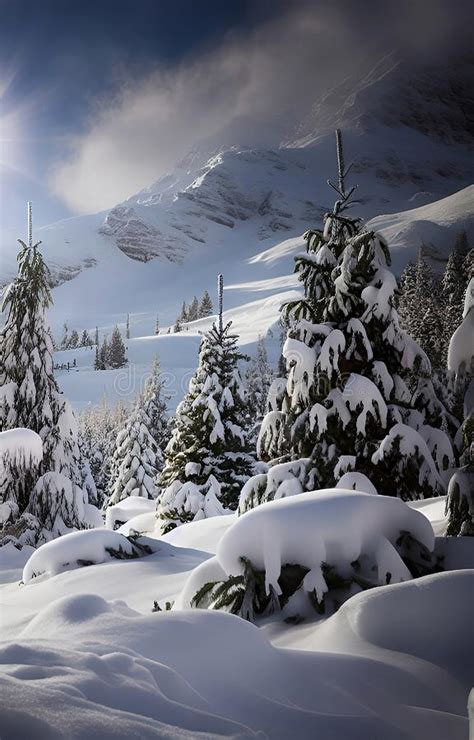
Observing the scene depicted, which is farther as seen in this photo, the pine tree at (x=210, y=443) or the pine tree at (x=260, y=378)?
the pine tree at (x=260, y=378)

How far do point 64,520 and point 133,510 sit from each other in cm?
1040

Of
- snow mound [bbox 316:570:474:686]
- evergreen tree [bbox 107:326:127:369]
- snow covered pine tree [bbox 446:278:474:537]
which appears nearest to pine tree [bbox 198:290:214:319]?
evergreen tree [bbox 107:326:127:369]

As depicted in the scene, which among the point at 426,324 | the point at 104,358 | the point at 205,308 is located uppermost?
the point at 205,308

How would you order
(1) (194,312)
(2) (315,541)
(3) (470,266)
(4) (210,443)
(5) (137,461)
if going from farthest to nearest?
1. (1) (194,312)
2. (5) (137,461)
3. (4) (210,443)
4. (3) (470,266)
5. (2) (315,541)

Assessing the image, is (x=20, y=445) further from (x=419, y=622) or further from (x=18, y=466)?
(x=419, y=622)

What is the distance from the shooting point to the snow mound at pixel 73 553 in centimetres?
564

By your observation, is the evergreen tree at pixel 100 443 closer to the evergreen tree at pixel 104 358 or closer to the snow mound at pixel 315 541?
the evergreen tree at pixel 104 358

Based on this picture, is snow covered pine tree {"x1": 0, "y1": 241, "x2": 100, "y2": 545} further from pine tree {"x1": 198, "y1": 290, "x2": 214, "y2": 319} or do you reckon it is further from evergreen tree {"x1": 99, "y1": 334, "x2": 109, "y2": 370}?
pine tree {"x1": 198, "y1": 290, "x2": 214, "y2": 319}

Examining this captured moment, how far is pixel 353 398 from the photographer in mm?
6273

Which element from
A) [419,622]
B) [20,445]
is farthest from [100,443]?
[419,622]

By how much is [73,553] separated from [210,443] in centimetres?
914

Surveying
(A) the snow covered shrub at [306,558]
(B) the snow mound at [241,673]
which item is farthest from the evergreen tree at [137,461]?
(B) the snow mound at [241,673]

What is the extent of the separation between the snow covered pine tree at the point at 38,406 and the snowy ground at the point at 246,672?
7.66 meters

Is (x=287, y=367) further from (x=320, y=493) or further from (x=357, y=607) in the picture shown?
(x=357, y=607)
